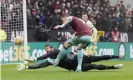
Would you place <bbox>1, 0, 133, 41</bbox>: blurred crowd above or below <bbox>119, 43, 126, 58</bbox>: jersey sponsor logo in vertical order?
above

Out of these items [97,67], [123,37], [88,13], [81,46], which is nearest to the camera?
[97,67]

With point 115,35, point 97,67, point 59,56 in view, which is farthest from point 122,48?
point 59,56

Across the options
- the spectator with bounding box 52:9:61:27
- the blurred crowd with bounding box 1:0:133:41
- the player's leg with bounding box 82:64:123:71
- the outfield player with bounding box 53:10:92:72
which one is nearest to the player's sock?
the outfield player with bounding box 53:10:92:72

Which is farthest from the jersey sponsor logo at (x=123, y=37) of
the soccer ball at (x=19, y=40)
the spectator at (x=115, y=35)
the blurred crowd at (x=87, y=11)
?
the soccer ball at (x=19, y=40)

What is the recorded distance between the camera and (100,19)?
29625 mm

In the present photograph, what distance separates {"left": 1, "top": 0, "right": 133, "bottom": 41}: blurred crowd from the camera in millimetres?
27288

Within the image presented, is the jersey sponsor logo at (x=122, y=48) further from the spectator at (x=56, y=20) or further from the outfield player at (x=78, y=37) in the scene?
the outfield player at (x=78, y=37)

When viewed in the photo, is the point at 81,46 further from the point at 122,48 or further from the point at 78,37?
the point at 122,48

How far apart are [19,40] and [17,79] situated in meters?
9.33

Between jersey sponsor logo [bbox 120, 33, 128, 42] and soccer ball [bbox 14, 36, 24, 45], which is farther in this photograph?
jersey sponsor logo [bbox 120, 33, 128, 42]

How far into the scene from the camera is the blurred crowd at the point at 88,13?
89.5ft

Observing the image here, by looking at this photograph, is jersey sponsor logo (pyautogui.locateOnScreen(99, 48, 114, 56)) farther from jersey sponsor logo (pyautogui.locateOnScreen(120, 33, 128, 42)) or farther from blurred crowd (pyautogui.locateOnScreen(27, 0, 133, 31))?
blurred crowd (pyautogui.locateOnScreen(27, 0, 133, 31))

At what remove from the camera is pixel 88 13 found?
1107 inches

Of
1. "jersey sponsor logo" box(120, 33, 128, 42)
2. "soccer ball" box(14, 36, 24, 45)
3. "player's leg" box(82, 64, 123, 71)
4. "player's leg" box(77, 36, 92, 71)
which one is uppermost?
"player's leg" box(77, 36, 92, 71)
